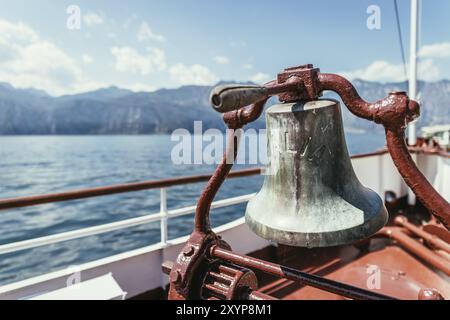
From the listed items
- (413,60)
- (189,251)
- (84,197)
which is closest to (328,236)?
(189,251)

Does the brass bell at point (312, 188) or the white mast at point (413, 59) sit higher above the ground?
the white mast at point (413, 59)

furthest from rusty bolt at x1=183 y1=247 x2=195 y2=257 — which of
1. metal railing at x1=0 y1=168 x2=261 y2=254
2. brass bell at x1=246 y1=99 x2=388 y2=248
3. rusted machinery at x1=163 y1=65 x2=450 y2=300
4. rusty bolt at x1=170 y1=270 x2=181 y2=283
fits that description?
metal railing at x1=0 y1=168 x2=261 y2=254

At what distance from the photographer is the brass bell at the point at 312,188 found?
0.98 metres

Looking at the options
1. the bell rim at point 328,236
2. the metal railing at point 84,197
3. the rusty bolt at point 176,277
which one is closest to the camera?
the bell rim at point 328,236

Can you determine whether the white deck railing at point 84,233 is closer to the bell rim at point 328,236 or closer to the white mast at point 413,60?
the bell rim at point 328,236

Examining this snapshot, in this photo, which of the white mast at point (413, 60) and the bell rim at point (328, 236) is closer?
the bell rim at point (328, 236)

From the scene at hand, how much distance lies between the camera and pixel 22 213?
1609 cm

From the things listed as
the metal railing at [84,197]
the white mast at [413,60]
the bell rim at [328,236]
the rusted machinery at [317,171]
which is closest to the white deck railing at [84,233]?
the metal railing at [84,197]

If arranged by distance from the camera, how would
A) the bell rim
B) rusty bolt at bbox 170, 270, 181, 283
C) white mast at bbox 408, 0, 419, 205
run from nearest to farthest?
1. the bell rim
2. rusty bolt at bbox 170, 270, 181, 283
3. white mast at bbox 408, 0, 419, 205

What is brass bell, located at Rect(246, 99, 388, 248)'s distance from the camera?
98cm

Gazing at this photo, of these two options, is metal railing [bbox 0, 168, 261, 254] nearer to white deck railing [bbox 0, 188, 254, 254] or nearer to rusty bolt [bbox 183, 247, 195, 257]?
white deck railing [bbox 0, 188, 254, 254]

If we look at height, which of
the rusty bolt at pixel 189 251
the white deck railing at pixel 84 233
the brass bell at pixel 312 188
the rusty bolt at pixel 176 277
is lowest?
the white deck railing at pixel 84 233

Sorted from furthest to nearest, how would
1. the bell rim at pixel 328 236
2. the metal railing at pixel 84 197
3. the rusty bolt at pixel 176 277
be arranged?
the metal railing at pixel 84 197, the rusty bolt at pixel 176 277, the bell rim at pixel 328 236

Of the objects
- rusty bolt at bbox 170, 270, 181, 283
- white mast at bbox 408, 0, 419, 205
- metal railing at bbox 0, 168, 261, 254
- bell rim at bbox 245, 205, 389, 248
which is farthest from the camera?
white mast at bbox 408, 0, 419, 205
